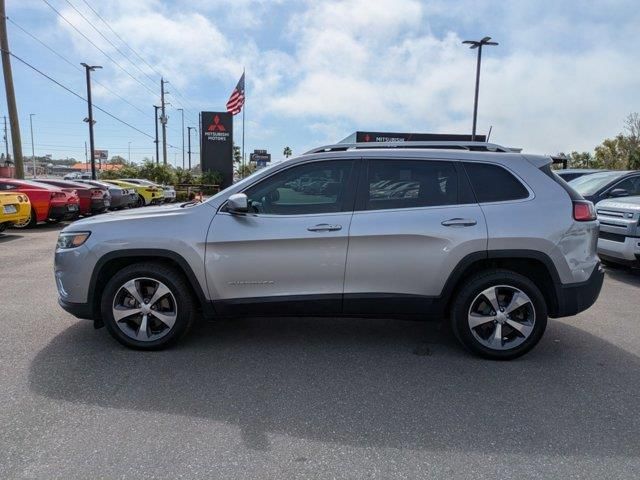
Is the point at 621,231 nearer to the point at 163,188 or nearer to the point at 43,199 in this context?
the point at 43,199

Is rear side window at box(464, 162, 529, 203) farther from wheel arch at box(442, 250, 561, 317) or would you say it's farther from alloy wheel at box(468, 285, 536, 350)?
alloy wheel at box(468, 285, 536, 350)

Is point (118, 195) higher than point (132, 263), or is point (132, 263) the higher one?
point (132, 263)

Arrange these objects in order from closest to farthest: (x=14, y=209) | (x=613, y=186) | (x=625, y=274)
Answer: (x=625, y=274) < (x=613, y=186) < (x=14, y=209)

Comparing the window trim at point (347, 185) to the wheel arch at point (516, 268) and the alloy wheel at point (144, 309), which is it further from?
the wheel arch at point (516, 268)

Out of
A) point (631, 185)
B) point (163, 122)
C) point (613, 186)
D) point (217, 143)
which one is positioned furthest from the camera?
point (163, 122)

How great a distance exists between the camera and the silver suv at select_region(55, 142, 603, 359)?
4.12 m

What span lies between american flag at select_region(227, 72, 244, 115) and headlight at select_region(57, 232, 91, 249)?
31514 millimetres

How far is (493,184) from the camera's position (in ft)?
14.0

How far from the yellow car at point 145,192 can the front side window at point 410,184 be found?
20.9m

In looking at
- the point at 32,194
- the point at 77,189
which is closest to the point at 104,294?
the point at 32,194

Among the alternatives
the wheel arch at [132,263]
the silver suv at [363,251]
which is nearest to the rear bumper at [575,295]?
the silver suv at [363,251]

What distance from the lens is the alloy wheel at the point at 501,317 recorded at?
4195mm

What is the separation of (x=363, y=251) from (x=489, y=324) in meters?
1.27

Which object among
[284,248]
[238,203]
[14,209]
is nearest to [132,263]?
[238,203]
